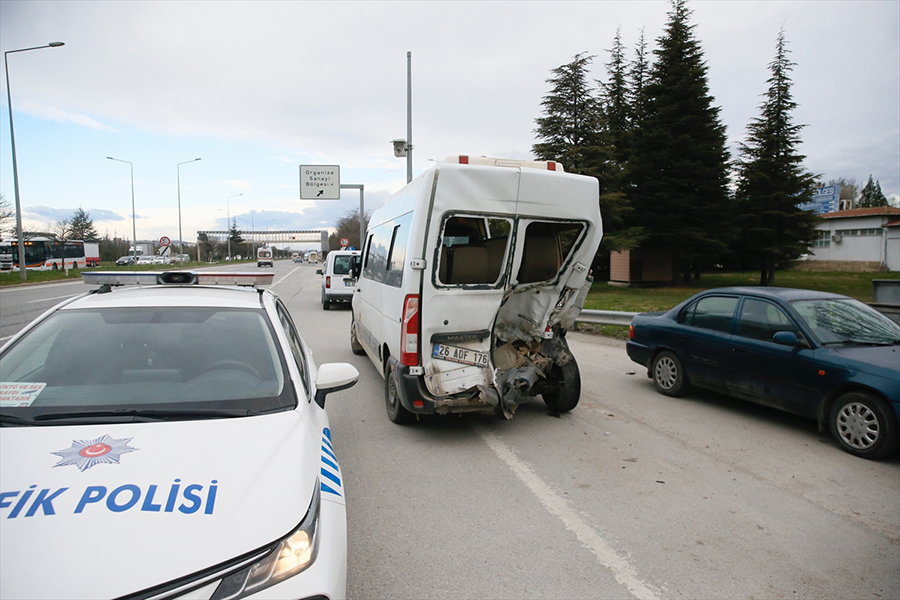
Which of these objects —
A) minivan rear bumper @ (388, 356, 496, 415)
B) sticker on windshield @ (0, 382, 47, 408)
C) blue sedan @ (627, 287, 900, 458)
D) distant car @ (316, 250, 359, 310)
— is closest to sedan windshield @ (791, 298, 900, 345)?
blue sedan @ (627, 287, 900, 458)

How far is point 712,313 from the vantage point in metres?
6.95

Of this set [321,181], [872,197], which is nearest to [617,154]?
[321,181]

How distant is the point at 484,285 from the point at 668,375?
338 centimetres

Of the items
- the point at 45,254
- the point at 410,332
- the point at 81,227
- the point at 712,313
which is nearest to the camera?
the point at 410,332

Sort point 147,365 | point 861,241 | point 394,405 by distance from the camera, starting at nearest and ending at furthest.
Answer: point 147,365 → point 394,405 → point 861,241

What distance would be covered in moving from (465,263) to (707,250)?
23.9m

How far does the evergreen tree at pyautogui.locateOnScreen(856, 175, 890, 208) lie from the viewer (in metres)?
89.0

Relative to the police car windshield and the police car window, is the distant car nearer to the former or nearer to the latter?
the police car window

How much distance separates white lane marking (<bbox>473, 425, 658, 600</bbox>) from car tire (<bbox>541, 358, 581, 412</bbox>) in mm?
1275

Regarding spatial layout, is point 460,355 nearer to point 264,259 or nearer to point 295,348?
point 295,348

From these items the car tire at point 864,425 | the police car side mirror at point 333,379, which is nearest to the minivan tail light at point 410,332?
the police car side mirror at point 333,379

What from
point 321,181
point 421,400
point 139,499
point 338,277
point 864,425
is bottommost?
point 864,425

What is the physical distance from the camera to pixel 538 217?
5.58 meters

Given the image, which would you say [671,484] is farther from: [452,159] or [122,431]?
[122,431]
